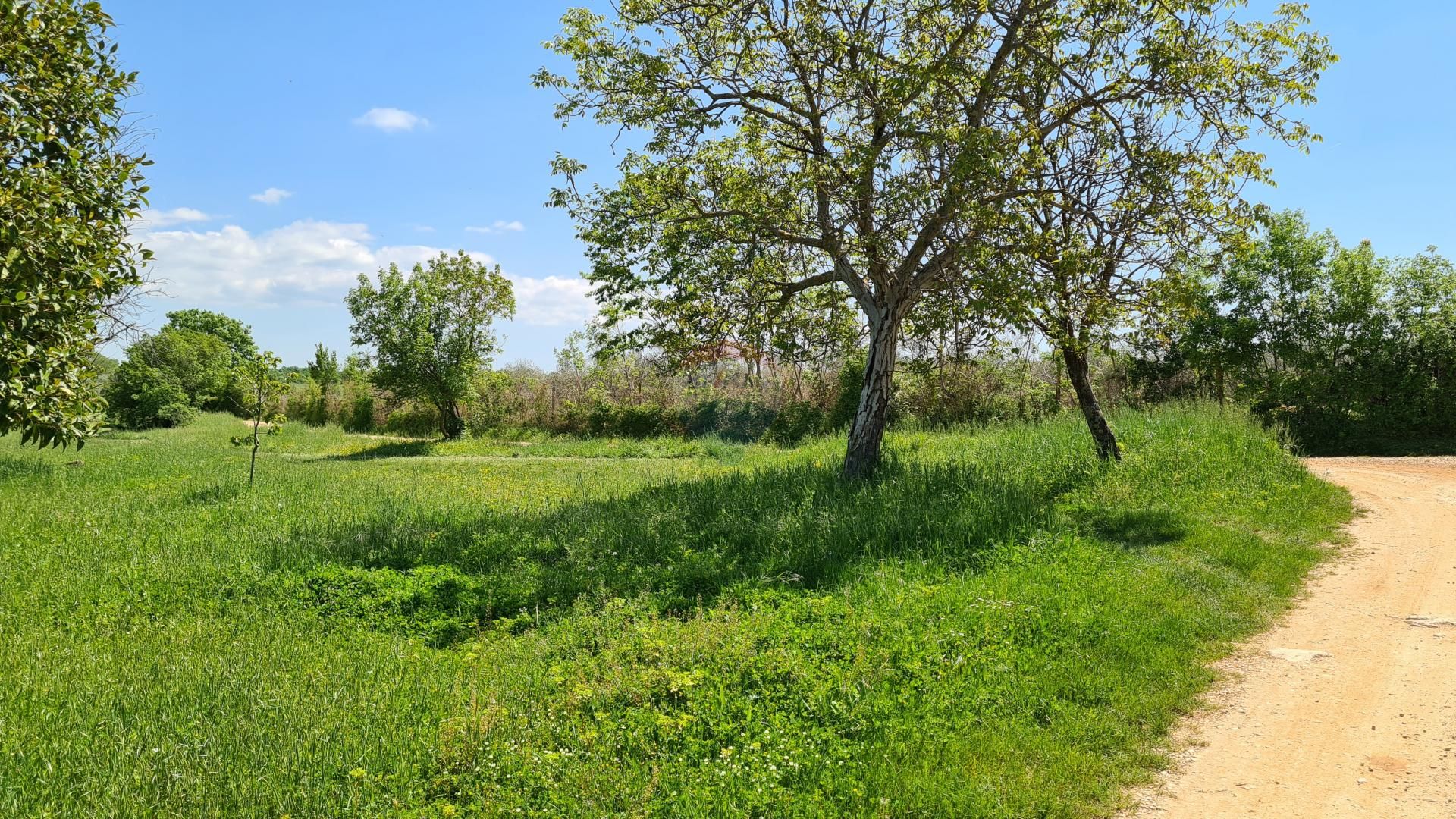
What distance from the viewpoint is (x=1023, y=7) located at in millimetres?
9844

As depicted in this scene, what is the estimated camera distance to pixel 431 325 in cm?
2653

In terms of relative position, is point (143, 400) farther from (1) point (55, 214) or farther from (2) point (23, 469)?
(1) point (55, 214)

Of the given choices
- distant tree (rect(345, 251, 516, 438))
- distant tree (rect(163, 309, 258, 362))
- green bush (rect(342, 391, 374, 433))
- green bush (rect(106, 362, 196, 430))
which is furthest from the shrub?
distant tree (rect(163, 309, 258, 362))

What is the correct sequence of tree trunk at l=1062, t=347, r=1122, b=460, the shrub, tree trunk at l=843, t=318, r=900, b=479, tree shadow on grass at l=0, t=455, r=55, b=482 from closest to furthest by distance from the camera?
tree trunk at l=1062, t=347, r=1122, b=460, tree trunk at l=843, t=318, r=900, b=479, tree shadow on grass at l=0, t=455, r=55, b=482, the shrub

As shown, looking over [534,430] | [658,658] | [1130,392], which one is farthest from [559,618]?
[534,430]

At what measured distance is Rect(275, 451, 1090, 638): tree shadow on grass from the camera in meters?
7.27

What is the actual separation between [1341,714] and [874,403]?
733 cm

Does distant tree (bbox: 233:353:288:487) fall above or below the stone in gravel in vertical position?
above

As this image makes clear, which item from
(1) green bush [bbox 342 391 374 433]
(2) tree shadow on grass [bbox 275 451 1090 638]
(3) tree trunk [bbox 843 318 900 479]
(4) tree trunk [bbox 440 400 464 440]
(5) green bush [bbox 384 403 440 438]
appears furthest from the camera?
(1) green bush [bbox 342 391 374 433]

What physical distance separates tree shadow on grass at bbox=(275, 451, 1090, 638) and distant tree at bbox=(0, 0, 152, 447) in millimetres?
2639

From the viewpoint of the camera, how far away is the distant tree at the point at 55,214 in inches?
202

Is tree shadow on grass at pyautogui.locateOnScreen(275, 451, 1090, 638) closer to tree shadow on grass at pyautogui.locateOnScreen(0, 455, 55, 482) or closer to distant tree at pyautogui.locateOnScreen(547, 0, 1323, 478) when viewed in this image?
distant tree at pyautogui.locateOnScreen(547, 0, 1323, 478)

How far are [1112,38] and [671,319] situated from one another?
286 inches

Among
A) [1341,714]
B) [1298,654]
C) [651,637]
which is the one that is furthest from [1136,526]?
[651,637]
